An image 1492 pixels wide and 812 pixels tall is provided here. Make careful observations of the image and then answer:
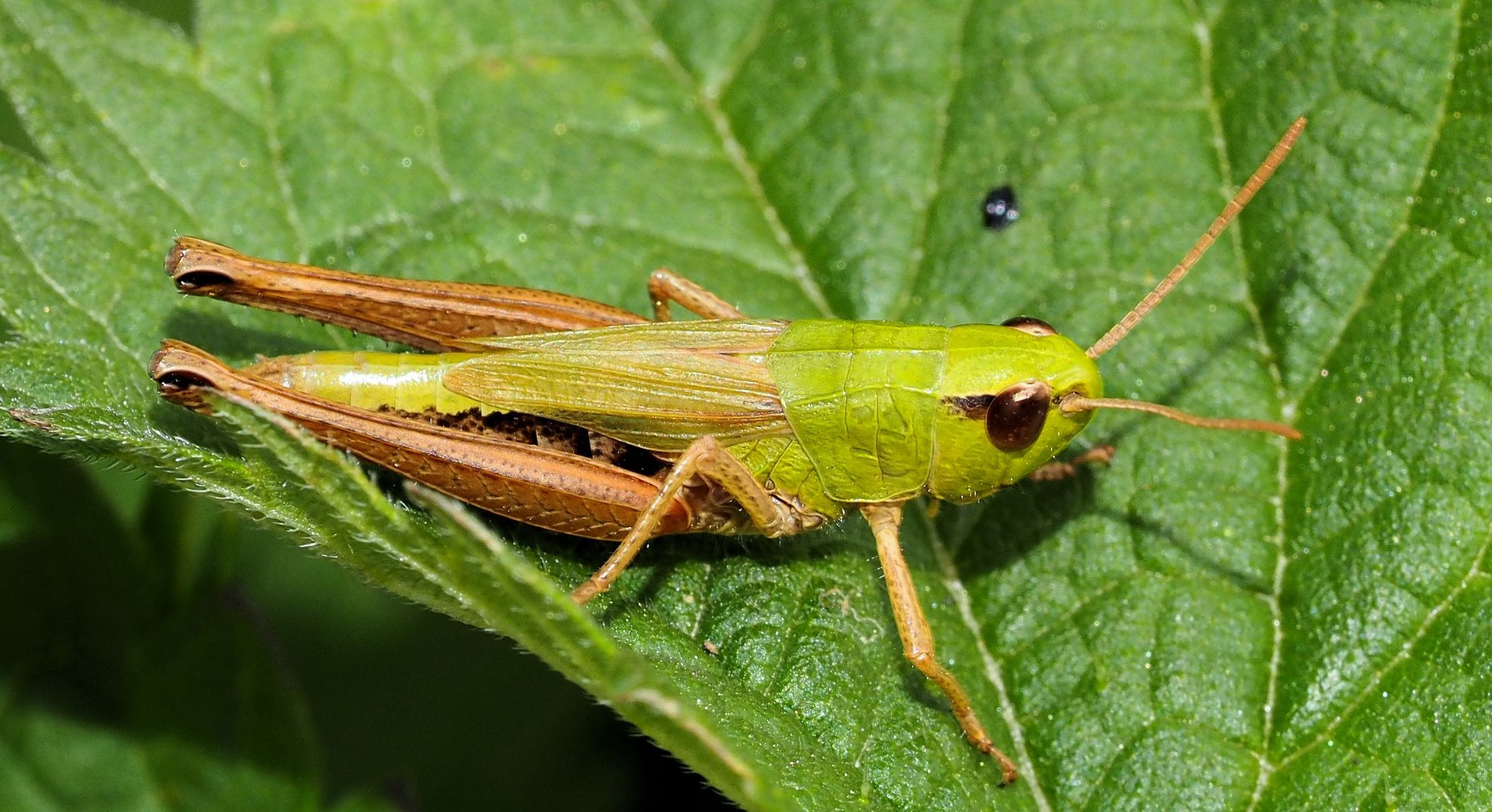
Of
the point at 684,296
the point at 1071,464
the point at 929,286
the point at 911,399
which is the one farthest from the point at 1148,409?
the point at 684,296

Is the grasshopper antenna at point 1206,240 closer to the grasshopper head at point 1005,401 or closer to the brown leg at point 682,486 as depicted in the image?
the grasshopper head at point 1005,401

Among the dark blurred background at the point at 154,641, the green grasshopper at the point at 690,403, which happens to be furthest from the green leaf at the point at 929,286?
the dark blurred background at the point at 154,641

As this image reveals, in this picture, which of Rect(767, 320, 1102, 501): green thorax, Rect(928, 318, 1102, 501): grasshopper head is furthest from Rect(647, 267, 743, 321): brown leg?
Rect(928, 318, 1102, 501): grasshopper head

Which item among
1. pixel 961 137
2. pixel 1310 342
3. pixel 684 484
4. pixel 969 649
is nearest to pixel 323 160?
pixel 684 484

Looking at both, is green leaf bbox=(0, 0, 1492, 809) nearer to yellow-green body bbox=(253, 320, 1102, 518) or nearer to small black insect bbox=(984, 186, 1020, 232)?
small black insect bbox=(984, 186, 1020, 232)

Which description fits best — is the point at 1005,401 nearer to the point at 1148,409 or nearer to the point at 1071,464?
the point at 1148,409

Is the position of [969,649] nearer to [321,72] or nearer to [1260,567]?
[1260,567]

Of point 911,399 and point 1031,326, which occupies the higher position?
point 1031,326
